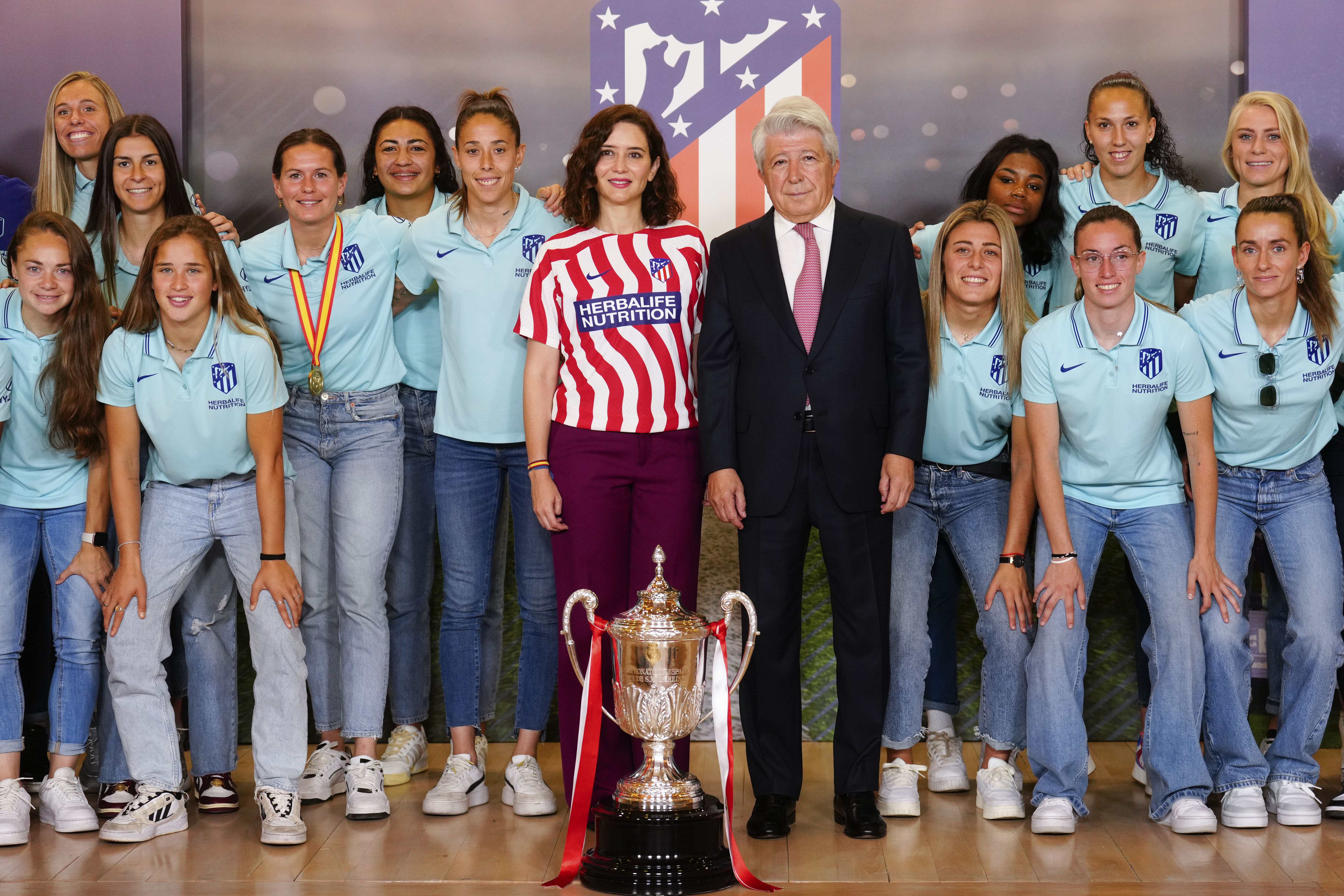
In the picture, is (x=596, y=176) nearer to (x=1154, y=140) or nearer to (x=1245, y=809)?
(x=1154, y=140)

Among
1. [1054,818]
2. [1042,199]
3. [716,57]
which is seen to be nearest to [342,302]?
[716,57]

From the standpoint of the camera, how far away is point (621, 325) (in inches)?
121

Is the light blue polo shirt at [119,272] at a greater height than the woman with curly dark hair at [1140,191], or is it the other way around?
the woman with curly dark hair at [1140,191]

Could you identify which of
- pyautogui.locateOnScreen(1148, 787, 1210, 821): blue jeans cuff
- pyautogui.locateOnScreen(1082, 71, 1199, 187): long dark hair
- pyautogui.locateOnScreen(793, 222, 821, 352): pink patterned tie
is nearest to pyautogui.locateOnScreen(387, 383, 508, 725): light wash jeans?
pyautogui.locateOnScreen(793, 222, 821, 352): pink patterned tie

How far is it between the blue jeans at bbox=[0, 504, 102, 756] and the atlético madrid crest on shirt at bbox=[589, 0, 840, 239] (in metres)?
2.22

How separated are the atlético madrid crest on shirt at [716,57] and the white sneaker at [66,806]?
8.33ft

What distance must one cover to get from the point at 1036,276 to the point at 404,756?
87.0 inches

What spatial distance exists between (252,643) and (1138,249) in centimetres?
233

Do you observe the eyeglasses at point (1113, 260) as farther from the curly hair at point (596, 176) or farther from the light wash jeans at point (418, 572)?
the light wash jeans at point (418, 572)

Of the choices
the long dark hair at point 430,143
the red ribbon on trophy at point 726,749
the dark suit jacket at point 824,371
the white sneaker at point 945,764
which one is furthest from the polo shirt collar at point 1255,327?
the long dark hair at point 430,143

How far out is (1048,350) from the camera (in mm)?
3250

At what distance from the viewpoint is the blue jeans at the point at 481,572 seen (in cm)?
342

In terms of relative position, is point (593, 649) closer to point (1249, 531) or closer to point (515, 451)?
point (515, 451)

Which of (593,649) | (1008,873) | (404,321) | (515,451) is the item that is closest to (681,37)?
(404,321)
